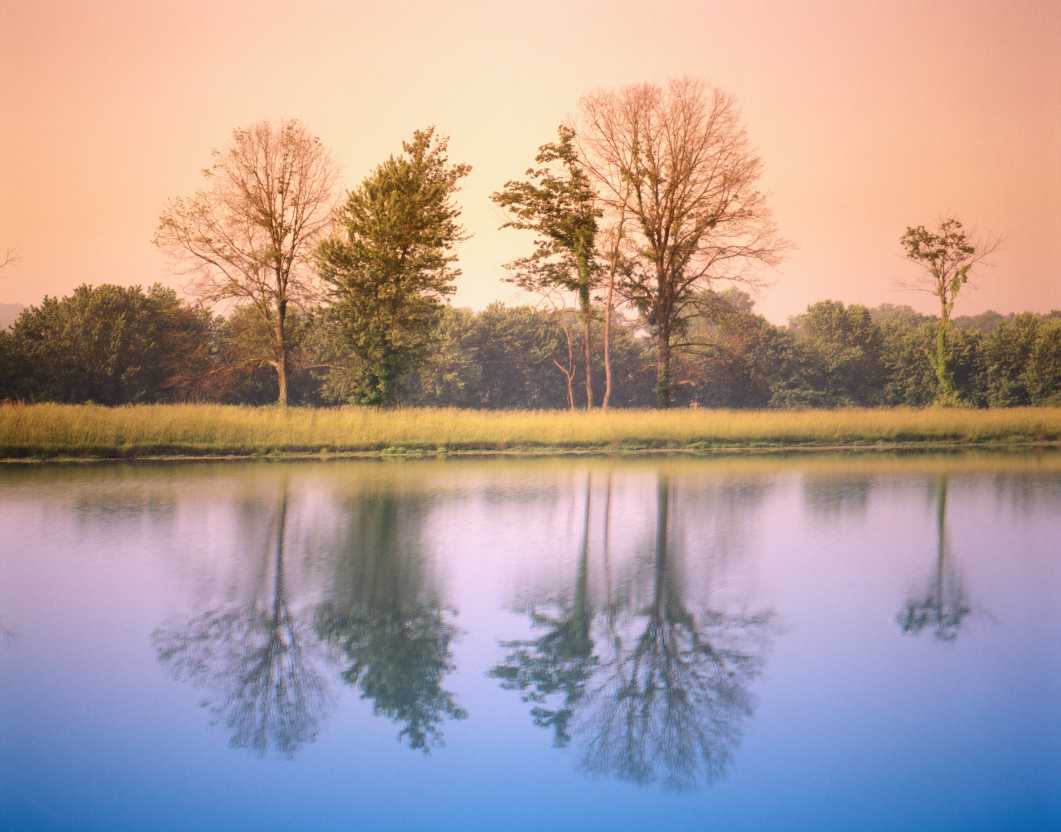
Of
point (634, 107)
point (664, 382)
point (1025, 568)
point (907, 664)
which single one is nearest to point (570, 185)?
point (634, 107)

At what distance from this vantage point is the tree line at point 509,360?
30281 millimetres

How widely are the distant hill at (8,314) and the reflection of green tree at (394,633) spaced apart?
2526 cm

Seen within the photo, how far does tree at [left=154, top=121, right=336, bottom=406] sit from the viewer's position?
2858 centimetres

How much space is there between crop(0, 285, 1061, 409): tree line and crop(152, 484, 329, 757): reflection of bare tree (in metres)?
18.4

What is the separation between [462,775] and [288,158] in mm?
26933

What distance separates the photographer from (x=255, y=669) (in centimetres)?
591

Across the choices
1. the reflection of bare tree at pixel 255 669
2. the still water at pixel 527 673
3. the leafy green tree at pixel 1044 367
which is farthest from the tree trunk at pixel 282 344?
the leafy green tree at pixel 1044 367

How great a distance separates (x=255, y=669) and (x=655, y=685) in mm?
2437

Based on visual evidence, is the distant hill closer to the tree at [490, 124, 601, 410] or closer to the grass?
the grass

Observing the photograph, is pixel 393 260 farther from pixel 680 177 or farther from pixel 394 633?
pixel 394 633

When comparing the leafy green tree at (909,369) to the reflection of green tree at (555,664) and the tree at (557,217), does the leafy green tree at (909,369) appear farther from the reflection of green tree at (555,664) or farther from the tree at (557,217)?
the reflection of green tree at (555,664)

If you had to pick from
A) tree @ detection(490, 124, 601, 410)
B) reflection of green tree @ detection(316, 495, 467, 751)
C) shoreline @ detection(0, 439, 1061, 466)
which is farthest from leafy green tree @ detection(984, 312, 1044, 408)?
reflection of green tree @ detection(316, 495, 467, 751)

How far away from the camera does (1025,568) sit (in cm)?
892

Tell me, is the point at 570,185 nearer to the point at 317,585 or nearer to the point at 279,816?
the point at 317,585
